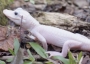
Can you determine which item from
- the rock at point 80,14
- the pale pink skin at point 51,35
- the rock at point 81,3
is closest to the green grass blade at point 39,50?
the pale pink skin at point 51,35

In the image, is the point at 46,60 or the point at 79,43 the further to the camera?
the point at 79,43

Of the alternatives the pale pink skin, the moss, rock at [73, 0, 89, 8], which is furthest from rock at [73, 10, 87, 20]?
the moss

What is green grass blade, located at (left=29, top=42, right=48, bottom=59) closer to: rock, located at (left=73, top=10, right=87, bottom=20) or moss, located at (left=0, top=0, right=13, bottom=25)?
moss, located at (left=0, top=0, right=13, bottom=25)

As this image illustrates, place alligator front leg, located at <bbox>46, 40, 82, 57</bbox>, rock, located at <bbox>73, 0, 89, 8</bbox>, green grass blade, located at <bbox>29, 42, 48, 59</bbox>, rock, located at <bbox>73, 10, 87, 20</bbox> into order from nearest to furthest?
green grass blade, located at <bbox>29, 42, 48, 59</bbox>
alligator front leg, located at <bbox>46, 40, 82, 57</bbox>
rock, located at <bbox>73, 10, 87, 20</bbox>
rock, located at <bbox>73, 0, 89, 8</bbox>

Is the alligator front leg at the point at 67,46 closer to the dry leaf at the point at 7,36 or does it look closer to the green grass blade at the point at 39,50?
the green grass blade at the point at 39,50

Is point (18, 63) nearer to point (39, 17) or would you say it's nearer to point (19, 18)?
point (19, 18)

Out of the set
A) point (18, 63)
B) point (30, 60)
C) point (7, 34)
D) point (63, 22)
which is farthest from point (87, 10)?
point (18, 63)
